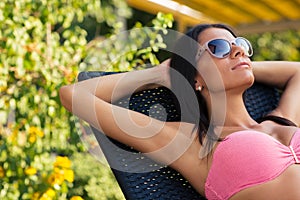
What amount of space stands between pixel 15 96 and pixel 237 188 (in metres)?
1.79

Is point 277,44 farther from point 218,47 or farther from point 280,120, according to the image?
point 218,47

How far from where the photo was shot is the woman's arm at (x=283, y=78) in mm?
3000

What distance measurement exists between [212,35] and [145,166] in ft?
2.24

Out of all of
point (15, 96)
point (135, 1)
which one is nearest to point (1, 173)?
point (15, 96)

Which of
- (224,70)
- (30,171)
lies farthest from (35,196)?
(224,70)

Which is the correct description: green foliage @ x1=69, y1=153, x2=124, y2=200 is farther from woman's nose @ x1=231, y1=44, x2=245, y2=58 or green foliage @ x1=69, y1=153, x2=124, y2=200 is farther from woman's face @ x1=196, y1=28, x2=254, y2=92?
woman's nose @ x1=231, y1=44, x2=245, y2=58

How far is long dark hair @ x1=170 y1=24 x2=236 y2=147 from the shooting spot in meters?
2.71

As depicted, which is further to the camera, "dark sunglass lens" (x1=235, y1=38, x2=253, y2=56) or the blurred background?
the blurred background

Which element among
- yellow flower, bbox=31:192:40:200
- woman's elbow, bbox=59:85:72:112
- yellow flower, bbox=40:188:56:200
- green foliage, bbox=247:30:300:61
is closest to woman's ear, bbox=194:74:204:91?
woman's elbow, bbox=59:85:72:112

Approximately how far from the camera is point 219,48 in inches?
105

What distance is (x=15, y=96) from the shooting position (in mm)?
3705

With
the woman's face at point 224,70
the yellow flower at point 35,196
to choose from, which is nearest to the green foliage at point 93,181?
the yellow flower at point 35,196

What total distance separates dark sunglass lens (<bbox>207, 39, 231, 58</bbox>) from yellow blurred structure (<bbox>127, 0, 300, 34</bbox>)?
4.11 metres

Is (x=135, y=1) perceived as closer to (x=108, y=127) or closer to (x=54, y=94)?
(x=54, y=94)
